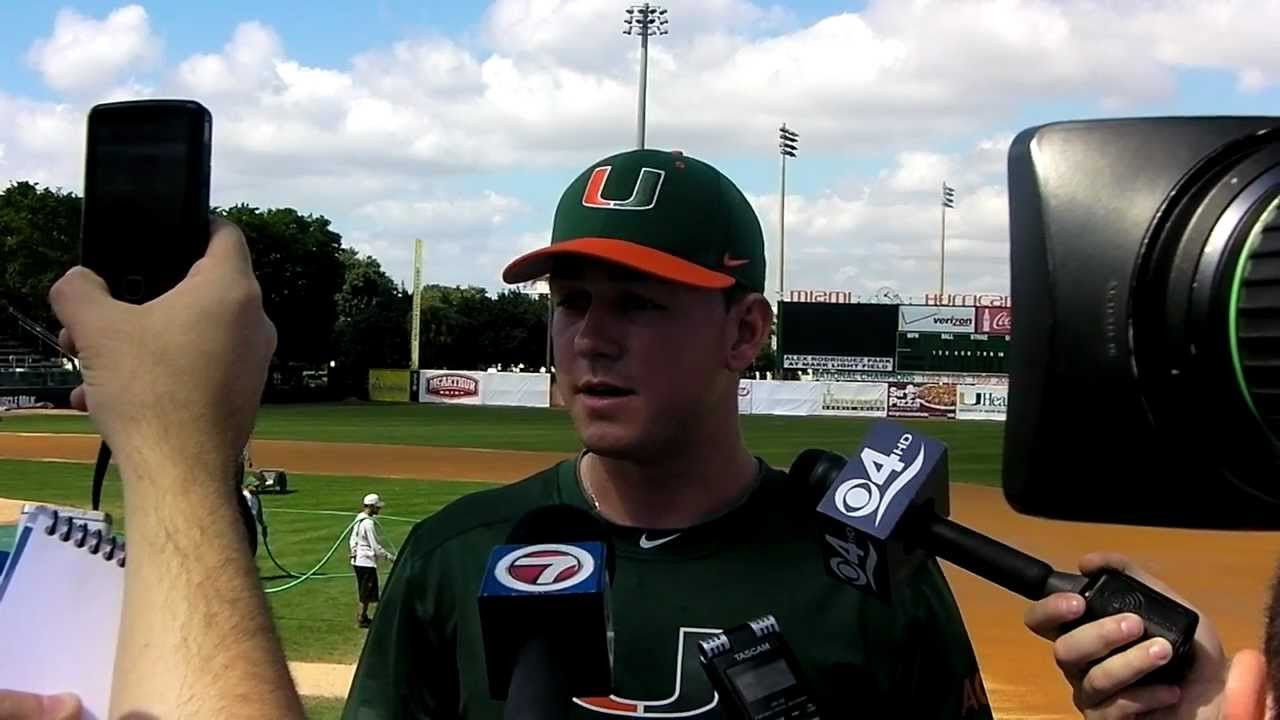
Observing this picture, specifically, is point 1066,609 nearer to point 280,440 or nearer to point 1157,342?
point 1157,342

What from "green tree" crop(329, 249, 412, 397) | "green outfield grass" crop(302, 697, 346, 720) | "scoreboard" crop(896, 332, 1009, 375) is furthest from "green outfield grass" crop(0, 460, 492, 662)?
"green tree" crop(329, 249, 412, 397)

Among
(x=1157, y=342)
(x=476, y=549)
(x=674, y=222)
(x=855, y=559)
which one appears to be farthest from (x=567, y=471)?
(x=1157, y=342)

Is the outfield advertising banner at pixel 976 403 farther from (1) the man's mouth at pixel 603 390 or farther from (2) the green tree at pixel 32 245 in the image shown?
(1) the man's mouth at pixel 603 390

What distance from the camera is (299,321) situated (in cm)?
6297

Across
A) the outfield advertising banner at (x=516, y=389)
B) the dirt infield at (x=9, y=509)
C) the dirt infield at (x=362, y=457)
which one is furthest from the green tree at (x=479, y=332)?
the dirt infield at (x=9, y=509)

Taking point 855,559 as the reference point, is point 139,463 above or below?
above

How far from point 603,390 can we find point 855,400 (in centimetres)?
4606

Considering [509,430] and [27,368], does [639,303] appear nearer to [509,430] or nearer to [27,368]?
[509,430]

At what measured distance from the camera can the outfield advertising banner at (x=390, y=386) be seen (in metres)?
56.5

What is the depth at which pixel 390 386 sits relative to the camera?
188 ft

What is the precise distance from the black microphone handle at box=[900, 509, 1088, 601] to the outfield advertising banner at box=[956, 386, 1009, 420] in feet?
152

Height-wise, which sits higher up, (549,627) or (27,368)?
(549,627)

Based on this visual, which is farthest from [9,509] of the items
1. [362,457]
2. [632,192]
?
[632,192]

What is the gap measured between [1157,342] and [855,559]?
2.35 feet
